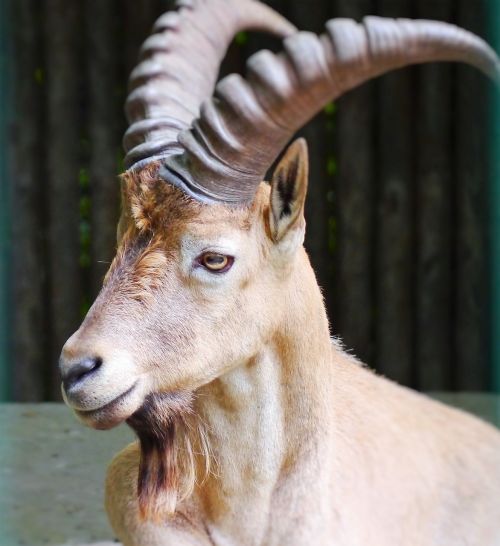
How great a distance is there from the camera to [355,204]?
8.96 meters

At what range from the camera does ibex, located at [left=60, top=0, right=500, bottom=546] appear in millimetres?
3494

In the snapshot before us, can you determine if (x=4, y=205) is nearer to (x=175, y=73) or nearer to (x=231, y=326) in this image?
(x=175, y=73)

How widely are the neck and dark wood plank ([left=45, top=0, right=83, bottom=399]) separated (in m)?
5.31

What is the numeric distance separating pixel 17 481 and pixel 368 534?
3622mm

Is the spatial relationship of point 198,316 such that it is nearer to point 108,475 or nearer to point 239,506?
point 239,506

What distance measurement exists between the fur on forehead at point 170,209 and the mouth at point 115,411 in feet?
1.84

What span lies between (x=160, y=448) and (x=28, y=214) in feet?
18.2

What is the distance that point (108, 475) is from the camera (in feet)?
14.1

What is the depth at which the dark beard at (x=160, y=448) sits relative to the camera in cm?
358

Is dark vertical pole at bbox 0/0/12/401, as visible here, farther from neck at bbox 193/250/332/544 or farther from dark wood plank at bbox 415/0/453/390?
neck at bbox 193/250/332/544

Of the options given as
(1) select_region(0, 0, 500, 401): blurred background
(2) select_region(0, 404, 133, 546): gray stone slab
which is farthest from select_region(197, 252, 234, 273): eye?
(1) select_region(0, 0, 500, 401): blurred background

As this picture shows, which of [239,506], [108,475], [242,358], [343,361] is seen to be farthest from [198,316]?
[343,361]

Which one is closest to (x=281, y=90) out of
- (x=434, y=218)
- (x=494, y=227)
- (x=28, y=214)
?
(x=494, y=227)

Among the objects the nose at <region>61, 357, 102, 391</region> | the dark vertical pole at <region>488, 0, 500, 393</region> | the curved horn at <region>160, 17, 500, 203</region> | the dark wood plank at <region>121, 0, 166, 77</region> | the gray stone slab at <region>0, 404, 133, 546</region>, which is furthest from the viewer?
the dark wood plank at <region>121, 0, 166, 77</region>
